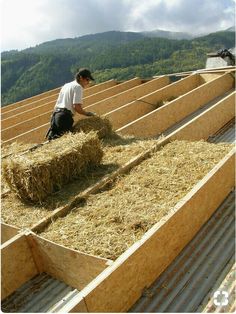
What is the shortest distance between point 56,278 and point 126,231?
100 centimetres

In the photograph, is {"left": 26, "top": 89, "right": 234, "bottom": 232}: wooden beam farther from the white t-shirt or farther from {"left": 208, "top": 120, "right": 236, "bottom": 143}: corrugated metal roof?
the white t-shirt

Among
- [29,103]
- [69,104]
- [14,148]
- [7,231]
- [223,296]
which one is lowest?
[223,296]

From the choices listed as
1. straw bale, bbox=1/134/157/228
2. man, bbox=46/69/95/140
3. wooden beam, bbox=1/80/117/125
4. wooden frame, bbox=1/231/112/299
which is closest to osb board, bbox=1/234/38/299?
wooden frame, bbox=1/231/112/299

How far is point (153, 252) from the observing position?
3889mm

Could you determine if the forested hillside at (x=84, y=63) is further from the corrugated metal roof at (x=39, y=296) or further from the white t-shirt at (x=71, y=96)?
the corrugated metal roof at (x=39, y=296)

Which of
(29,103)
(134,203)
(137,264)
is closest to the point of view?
(137,264)

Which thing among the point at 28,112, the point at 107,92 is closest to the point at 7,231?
the point at 28,112

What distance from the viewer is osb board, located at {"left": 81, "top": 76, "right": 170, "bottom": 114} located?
1017 centimetres

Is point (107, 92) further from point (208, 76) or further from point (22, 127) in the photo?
point (22, 127)

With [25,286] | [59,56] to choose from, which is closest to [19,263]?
[25,286]

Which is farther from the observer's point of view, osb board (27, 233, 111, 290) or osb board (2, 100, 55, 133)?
osb board (2, 100, 55, 133)

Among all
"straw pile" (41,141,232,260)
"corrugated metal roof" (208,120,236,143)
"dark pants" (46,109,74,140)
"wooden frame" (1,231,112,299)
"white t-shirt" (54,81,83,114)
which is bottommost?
"corrugated metal roof" (208,120,236,143)

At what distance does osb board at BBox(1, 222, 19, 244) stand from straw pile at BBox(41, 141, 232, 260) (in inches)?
20.7

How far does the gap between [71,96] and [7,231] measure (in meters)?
3.11
